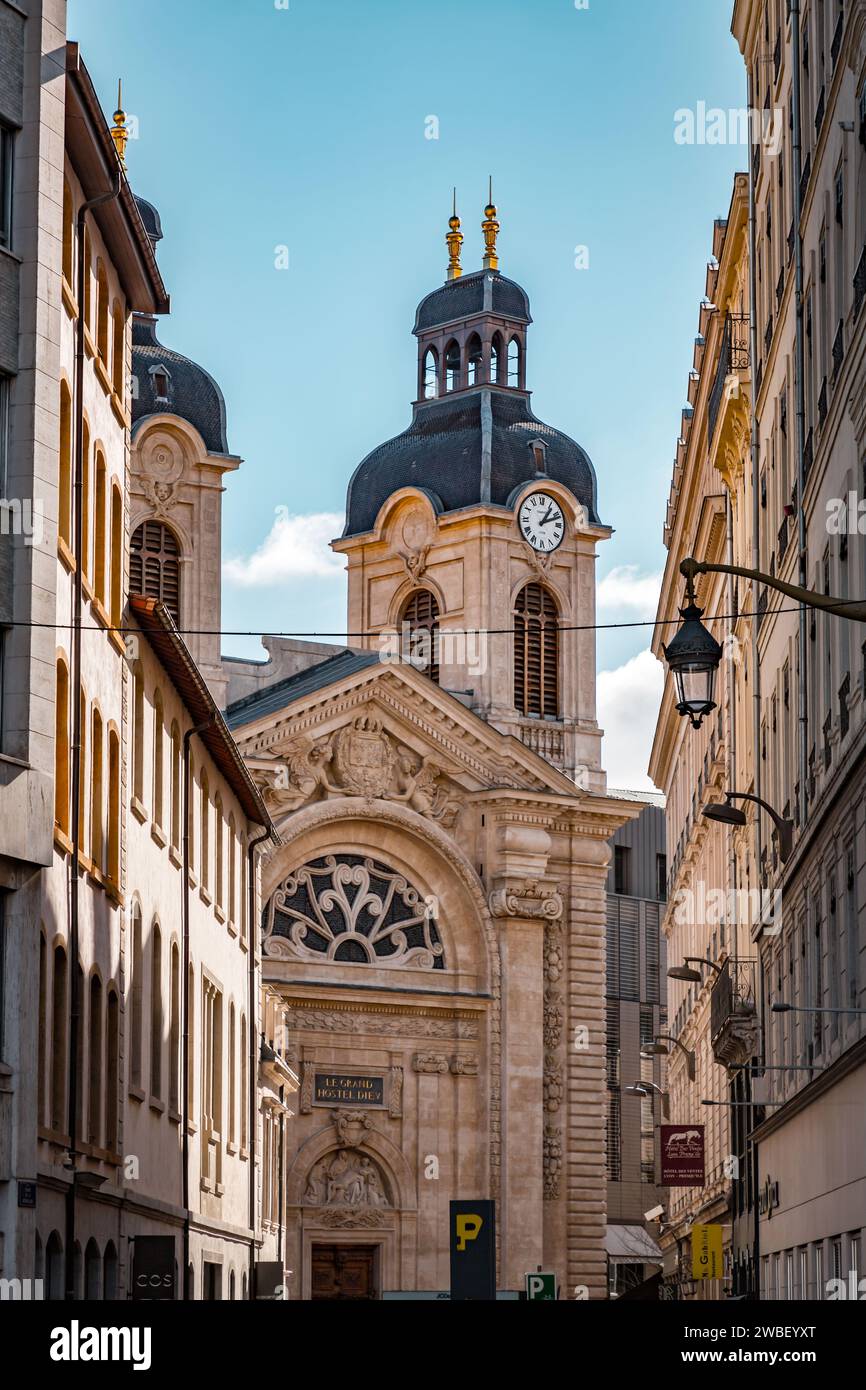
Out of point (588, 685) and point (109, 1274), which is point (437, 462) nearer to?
point (588, 685)

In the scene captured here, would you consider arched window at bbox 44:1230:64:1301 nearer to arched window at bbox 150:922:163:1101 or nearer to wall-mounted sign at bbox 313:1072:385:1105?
arched window at bbox 150:922:163:1101

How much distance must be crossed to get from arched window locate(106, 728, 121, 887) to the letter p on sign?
8.67 metres

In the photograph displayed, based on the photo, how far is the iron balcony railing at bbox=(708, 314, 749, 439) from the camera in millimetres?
45781

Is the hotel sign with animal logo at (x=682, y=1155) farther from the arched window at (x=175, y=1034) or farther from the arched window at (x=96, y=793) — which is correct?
A: the arched window at (x=96, y=793)

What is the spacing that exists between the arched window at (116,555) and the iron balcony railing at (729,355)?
1383cm

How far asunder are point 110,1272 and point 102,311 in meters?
11.9

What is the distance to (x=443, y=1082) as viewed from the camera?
69.8m

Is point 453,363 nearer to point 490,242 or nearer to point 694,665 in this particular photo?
point 490,242

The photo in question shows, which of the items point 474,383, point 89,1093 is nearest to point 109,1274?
point 89,1093

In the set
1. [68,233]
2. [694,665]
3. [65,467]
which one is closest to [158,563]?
[68,233]

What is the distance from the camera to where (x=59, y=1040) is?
2789 centimetres

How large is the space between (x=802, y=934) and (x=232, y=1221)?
56.7 feet

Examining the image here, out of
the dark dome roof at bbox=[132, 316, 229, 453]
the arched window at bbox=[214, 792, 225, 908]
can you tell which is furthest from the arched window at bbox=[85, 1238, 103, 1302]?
the dark dome roof at bbox=[132, 316, 229, 453]
